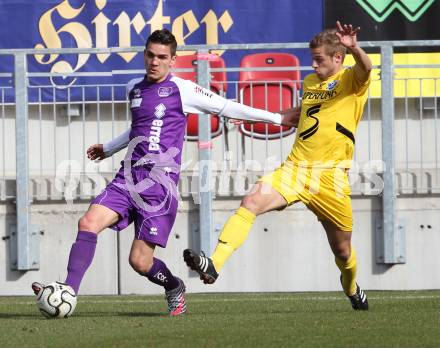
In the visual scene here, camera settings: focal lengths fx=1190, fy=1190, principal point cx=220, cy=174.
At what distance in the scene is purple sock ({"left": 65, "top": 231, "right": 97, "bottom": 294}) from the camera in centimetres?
766

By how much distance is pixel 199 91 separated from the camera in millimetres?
8000

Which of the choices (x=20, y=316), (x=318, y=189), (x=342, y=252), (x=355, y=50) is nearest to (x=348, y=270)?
(x=342, y=252)

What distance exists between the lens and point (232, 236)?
762 cm

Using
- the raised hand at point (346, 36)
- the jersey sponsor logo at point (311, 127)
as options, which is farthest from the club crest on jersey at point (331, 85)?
the raised hand at point (346, 36)

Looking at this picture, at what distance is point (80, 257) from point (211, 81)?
13.1 ft

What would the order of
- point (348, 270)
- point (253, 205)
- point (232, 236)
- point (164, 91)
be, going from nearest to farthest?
1. point (232, 236)
2. point (253, 205)
3. point (164, 91)
4. point (348, 270)

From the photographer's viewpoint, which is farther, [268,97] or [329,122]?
[268,97]

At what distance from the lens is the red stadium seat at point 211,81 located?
11398 millimetres

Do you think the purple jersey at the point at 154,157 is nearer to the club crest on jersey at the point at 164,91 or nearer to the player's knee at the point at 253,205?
the club crest on jersey at the point at 164,91

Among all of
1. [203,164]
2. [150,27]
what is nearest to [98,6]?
[150,27]

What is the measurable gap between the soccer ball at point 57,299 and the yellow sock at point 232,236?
0.94m

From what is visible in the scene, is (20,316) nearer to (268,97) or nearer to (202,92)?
(202,92)

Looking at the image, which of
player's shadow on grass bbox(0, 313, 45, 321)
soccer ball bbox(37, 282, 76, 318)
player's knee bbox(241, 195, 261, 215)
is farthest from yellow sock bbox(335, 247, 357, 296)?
player's shadow on grass bbox(0, 313, 45, 321)

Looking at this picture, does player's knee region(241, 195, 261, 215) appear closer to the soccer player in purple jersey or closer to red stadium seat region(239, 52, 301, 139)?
the soccer player in purple jersey
